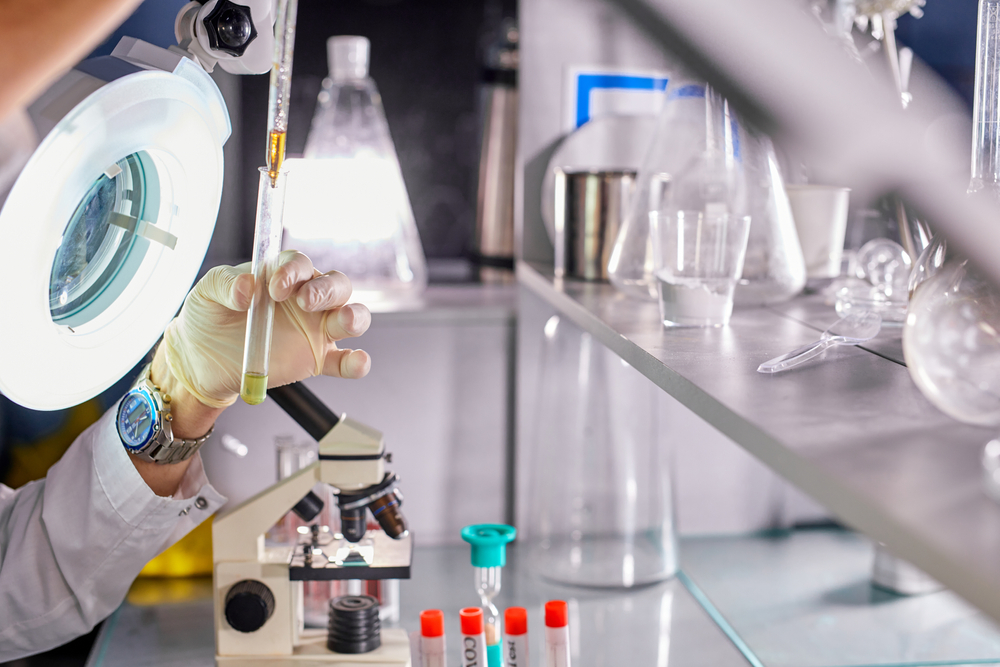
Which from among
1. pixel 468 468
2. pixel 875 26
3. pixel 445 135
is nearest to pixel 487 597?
pixel 468 468

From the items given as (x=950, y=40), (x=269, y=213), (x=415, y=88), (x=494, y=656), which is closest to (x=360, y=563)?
(x=494, y=656)

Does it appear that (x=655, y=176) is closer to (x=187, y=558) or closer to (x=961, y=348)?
(x=961, y=348)

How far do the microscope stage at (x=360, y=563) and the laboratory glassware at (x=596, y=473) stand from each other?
37 centimetres

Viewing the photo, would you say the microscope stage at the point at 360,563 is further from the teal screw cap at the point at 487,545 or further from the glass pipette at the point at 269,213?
the glass pipette at the point at 269,213

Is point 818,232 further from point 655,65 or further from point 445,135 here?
point 445,135

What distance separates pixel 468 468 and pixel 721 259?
25.8 inches

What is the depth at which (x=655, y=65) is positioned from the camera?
53.2 inches

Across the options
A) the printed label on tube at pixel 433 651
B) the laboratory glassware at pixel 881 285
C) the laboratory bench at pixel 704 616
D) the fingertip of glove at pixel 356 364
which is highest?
the laboratory glassware at pixel 881 285

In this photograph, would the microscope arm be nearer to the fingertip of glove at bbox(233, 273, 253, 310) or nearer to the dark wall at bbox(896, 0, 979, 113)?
the fingertip of glove at bbox(233, 273, 253, 310)

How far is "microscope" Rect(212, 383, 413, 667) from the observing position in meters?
0.95

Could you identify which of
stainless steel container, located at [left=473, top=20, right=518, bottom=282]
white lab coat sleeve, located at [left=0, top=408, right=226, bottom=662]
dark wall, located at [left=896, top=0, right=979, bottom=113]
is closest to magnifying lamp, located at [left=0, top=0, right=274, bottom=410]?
white lab coat sleeve, located at [left=0, top=408, right=226, bottom=662]

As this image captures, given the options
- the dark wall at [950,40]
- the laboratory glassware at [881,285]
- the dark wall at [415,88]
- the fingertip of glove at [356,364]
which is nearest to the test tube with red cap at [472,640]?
the fingertip of glove at [356,364]

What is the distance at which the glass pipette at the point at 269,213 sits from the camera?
0.63m

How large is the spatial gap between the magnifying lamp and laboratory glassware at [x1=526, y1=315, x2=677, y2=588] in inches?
25.9
